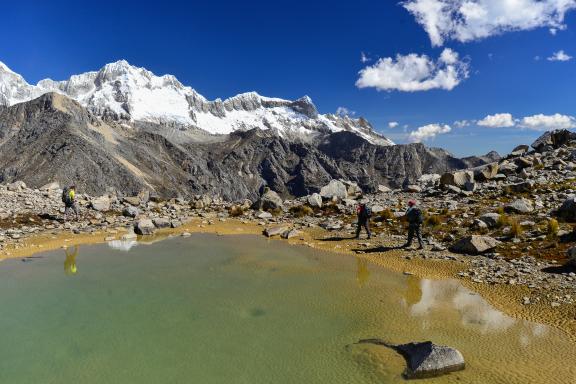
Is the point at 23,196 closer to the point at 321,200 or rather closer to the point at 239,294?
the point at 321,200

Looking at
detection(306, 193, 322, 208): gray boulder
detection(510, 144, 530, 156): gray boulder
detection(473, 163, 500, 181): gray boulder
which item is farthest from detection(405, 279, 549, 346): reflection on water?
detection(510, 144, 530, 156): gray boulder

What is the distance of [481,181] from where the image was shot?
4141 centimetres

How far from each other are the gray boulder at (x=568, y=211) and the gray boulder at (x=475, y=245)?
20.3ft

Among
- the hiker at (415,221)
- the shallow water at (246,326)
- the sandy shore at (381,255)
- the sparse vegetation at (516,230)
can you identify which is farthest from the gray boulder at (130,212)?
the sparse vegetation at (516,230)

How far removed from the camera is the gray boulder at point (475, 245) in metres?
21.2

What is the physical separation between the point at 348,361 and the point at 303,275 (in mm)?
8278

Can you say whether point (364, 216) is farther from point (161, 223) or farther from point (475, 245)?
point (161, 223)

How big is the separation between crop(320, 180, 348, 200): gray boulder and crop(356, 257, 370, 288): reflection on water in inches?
772

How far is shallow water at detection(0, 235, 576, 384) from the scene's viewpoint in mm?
11008

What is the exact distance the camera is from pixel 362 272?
20016mm

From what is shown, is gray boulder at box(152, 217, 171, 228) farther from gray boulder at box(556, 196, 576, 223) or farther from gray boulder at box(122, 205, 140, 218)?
gray boulder at box(556, 196, 576, 223)

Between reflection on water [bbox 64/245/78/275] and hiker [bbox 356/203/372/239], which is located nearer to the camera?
reflection on water [bbox 64/245/78/275]

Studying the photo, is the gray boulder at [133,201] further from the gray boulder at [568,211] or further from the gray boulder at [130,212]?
the gray boulder at [568,211]

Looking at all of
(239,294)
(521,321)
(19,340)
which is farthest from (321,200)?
(19,340)
